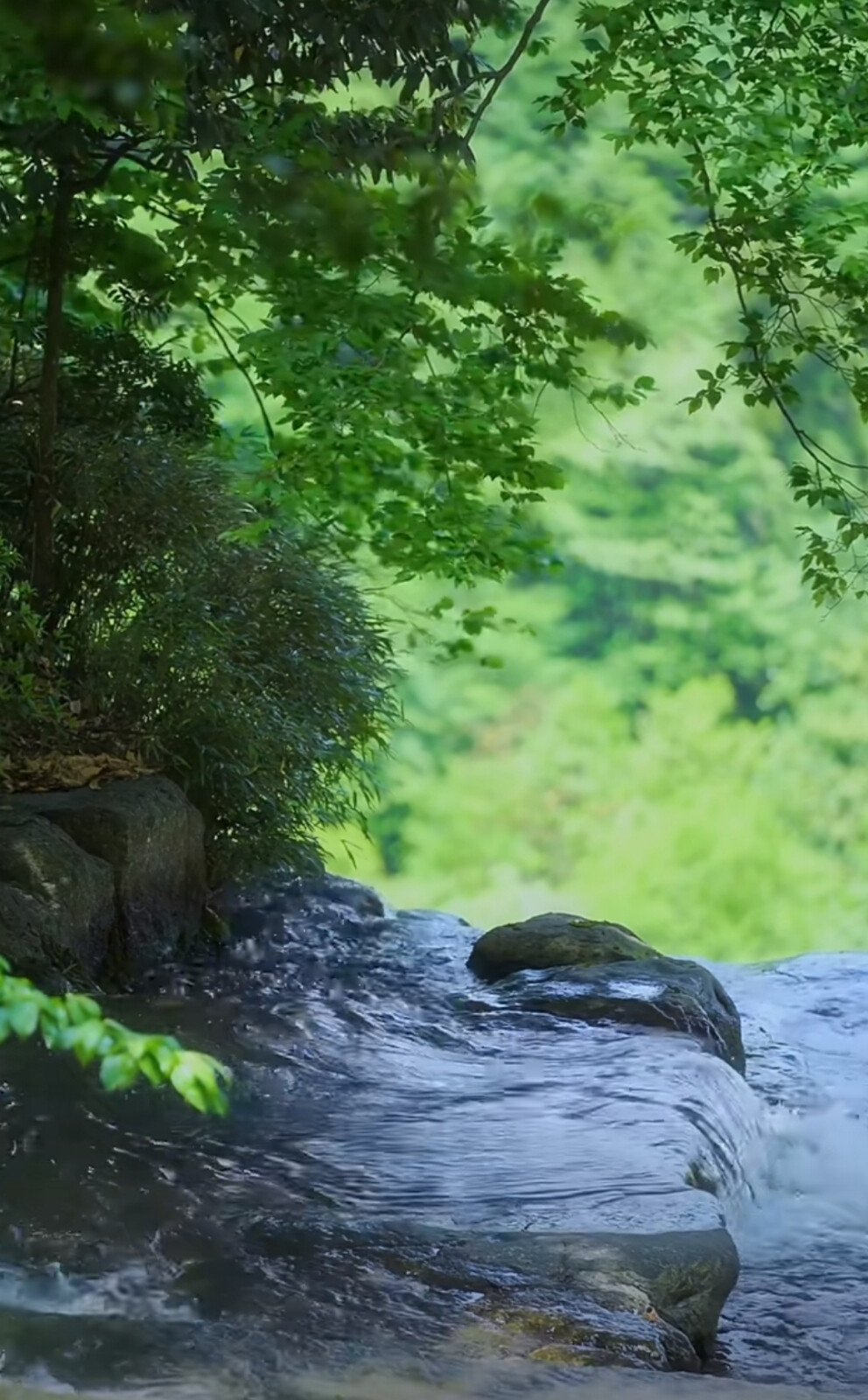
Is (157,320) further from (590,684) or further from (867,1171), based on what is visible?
(590,684)

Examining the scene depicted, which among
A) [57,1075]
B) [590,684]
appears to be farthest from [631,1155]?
[590,684]

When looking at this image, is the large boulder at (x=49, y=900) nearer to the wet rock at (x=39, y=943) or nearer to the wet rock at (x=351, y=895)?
the wet rock at (x=39, y=943)

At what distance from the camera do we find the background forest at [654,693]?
15414 mm

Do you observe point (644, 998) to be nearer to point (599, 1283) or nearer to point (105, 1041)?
A: point (599, 1283)

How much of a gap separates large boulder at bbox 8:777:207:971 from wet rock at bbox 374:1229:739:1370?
2007 millimetres

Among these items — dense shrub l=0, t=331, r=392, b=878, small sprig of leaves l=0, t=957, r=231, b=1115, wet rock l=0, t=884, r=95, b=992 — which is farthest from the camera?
dense shrub l=0, t=331, r=392, b=878

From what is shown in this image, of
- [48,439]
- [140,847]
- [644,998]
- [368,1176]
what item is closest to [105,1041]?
[368,1176]

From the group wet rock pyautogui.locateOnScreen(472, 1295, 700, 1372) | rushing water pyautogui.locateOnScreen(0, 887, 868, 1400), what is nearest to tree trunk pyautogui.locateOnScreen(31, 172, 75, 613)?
rushing water pyautogui.locateOnScreen(0, 887, 868, 1400)

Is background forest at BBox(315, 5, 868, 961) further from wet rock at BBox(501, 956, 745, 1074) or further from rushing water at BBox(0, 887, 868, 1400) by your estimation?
wet rock at BBox(501, 956, 745, 1074)

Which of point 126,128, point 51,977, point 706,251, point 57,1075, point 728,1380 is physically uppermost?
point 126,128

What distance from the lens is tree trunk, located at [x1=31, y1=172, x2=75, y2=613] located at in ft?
19.3

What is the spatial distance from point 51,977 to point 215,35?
2775mm

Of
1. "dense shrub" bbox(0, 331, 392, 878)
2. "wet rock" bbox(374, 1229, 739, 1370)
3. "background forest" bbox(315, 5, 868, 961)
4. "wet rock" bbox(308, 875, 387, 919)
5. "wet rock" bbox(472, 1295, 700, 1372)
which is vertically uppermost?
"background forest" bbox(315, 5, 868, 961)

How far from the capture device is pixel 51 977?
15.2 feet
